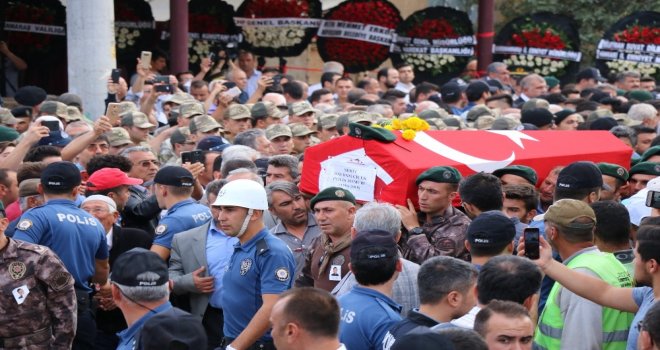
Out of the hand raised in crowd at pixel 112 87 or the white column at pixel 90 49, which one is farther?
the white column at pixel 90 49

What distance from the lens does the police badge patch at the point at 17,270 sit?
6422 millimetres

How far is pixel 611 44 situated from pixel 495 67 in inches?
82.7

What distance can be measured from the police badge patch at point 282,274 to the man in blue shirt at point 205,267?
1071 mm

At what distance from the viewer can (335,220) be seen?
6.96m

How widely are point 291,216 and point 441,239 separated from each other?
1172 millimetres

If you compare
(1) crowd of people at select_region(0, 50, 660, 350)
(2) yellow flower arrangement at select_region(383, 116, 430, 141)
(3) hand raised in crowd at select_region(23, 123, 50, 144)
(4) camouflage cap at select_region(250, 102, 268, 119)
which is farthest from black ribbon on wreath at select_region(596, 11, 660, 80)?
(3) hand raised in crowd at select_region(23, 123, 50, 144)

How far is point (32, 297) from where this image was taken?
21.3 feet

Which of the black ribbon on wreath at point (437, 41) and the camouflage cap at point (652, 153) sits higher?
the black ribbon on wreath at point (437, 41)

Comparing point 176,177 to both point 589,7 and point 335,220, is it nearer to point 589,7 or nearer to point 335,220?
point 335,220

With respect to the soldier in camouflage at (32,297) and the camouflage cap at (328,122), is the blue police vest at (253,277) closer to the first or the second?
the soldier in camouflage at (32,297)

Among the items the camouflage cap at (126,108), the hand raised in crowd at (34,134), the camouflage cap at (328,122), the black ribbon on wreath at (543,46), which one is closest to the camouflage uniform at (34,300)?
the hand raised in crowd at (34,134)

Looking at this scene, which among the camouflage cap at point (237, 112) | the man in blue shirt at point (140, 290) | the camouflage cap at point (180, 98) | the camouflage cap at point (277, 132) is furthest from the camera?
the camouflage cap at point (180, 98)

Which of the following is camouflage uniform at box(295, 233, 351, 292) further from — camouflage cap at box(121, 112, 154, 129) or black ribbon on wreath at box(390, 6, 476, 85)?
black ribbon on wreath at box(390, 6, 476, 85)

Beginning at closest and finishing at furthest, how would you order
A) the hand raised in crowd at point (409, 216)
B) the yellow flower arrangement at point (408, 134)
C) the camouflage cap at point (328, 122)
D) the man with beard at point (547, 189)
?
the hand raised in crowd at point (409, 216) < the yellow flower arrangement at point (408, 134) < the man with beard at point (547, 189) < the camouflage cap at point (328, 122)
